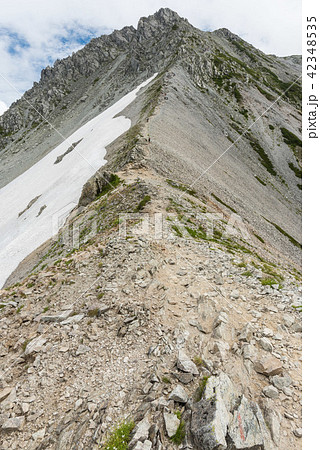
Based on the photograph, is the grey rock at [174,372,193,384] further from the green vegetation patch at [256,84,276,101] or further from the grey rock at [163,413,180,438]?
the green vegetation patch at [256,84,276,101]

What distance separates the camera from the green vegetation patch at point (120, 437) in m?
5.31

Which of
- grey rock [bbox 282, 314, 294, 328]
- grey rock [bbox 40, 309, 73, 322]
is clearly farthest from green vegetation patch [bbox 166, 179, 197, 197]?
grey rock [bbox 282, 314, 294, 328]

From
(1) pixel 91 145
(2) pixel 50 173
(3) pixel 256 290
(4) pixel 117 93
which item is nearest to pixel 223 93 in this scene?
(4) pixel 117 93

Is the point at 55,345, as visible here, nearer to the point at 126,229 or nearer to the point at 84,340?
Result: the point at 84,340

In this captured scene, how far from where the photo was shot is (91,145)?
55781 millimetres

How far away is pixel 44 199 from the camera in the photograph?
1672 inches

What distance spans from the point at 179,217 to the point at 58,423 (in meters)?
13.2

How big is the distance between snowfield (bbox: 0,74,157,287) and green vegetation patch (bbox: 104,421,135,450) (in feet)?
77.6

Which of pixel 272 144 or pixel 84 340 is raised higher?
pixel 84 340

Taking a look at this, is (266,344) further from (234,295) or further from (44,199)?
(44,199)

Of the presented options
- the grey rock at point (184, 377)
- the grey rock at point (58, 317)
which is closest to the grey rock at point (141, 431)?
the grey rock at point (184, 377)

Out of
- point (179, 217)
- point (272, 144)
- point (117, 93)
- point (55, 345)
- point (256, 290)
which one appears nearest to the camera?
point (55, 345)

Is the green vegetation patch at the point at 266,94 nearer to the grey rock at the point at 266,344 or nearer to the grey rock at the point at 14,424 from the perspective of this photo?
the grey rock at the point at 266,344

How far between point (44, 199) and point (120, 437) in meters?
42.5
